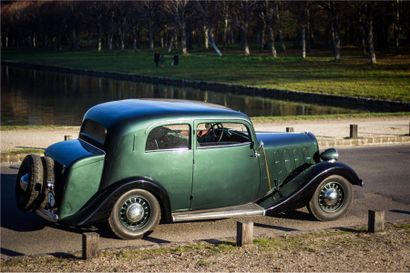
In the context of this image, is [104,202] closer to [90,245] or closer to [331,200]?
→ [90,245]

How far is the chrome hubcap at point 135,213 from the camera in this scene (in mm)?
8531

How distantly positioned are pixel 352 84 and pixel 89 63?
114 ft

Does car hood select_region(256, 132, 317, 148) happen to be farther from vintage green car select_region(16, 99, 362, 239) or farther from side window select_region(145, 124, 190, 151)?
side window select_region(145, 124, 190, 151)

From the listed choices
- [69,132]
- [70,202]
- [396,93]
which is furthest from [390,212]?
[396,93]

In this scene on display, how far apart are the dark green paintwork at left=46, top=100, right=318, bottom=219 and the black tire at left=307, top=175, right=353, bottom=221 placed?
489 millimetres

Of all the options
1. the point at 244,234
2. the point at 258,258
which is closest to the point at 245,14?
the point at 244,234

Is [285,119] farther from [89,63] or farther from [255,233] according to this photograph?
[89,63]

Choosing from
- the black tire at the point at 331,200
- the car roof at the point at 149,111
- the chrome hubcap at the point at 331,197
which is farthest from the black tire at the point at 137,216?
the chrome hubcap at the point at 331,197

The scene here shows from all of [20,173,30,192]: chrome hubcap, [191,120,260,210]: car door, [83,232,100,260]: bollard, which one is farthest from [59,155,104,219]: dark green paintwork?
[191,120,260,210]: car door

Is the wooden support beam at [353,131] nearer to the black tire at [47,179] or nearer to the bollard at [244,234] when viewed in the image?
the bollard at [244,234]

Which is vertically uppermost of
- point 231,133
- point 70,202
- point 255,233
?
point 231,133

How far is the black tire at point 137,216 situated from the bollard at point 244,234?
1.22 m

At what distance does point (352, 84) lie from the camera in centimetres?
3634

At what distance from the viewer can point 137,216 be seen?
8.58 m
